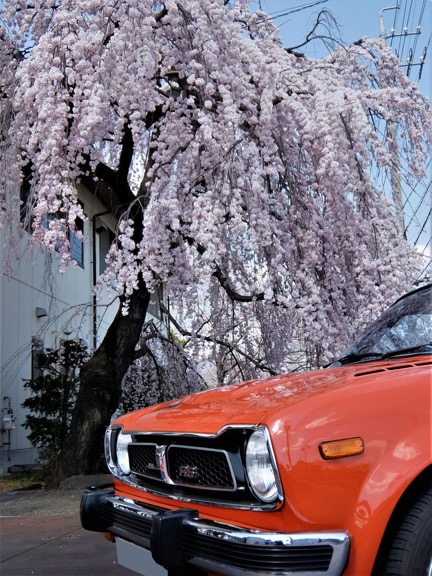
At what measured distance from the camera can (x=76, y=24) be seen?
6551mm

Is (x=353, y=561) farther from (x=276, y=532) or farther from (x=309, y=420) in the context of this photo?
(x=309, y=420)

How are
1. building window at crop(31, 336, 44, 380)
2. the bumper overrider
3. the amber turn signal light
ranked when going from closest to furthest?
the bumper overrider < the amber turn signal light < building window at crop(31, 336, 44, 380)

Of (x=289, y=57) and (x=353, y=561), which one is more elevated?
(x=289, y=57)

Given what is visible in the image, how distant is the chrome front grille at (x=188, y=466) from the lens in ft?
8.57

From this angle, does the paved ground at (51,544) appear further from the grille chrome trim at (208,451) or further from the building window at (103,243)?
the building window at (103,243)

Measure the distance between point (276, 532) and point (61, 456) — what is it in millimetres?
7028

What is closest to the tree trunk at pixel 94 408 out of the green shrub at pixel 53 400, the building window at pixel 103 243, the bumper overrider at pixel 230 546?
the green shrub at pixel 53 400

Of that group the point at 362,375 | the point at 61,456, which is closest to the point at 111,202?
the point at 61,456

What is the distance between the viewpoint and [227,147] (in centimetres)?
666

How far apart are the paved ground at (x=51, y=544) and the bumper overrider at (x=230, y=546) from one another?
1691mm

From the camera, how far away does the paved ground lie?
14.3 feet

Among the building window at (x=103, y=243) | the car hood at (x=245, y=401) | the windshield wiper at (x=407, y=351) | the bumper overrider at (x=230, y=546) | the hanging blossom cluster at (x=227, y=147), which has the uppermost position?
the building window at (x=103, y=243)

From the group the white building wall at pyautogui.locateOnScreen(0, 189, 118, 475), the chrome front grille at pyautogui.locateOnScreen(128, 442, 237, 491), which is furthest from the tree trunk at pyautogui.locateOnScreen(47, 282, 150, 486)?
the chrome front grille at pyautogui.locateOnScreen(128, 442, 237, 491)

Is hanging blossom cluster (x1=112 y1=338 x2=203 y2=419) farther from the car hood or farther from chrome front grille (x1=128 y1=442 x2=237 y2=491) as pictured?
chrome front grille (x1=128 y1=442 x2=237 y2=491)
